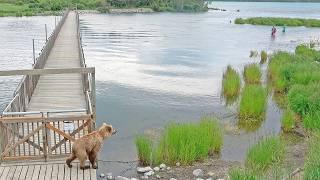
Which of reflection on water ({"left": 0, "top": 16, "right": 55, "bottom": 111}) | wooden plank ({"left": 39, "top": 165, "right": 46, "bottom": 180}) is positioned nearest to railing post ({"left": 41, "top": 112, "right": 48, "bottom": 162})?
wooden plank ({"left": 39, "top": 165, "right": 46, "bottom": 180})

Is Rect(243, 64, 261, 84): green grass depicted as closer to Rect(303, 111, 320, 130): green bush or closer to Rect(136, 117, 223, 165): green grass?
Rect(303, 111, 320, 130): green bush

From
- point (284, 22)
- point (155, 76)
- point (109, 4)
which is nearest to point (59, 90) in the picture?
point (155, 76)

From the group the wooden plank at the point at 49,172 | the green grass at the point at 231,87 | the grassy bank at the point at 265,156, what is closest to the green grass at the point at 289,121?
the grassy bank at the point at 265,156

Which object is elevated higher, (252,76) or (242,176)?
(242,176)

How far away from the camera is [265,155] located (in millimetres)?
14195

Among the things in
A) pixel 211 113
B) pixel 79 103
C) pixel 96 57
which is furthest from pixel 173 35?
pixel 79 103

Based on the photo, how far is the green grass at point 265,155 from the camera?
45.4 feet

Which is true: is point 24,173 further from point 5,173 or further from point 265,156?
point 265,156

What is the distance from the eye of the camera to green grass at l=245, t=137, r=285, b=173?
13.9 metres

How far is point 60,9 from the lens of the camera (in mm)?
130500

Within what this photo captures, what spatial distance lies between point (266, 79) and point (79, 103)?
1768 cm

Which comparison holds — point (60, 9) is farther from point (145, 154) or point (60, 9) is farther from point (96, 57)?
point (145, 154)

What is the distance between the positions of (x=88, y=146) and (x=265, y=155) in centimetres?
625

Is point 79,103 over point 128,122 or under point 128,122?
over
